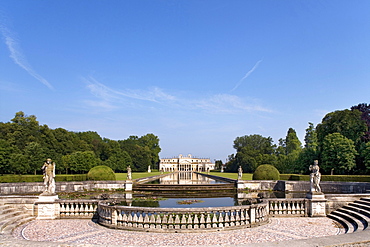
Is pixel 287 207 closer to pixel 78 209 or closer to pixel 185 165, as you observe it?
pixel 78 209

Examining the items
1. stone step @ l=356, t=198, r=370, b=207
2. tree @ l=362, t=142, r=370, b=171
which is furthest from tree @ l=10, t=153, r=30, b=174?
tree @ l=362, t=142, r=370, b=171

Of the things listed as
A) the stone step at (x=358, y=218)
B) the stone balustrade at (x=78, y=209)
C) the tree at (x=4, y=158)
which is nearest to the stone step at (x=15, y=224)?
the stone balustrade at (x=78, y=209)

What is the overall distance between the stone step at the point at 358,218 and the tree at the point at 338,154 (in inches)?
1005

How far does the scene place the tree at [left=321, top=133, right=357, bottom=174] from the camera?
118ft

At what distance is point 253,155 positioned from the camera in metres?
77.9

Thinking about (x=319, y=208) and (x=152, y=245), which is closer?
(x=152, y=245)

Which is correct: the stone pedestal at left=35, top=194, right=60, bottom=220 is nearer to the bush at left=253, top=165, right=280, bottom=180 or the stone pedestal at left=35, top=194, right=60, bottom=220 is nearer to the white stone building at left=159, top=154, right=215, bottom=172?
the bush at left=253, top=165, right=280, bottom=180

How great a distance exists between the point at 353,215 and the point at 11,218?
45.6 ft

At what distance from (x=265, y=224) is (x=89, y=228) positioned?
22.2ft

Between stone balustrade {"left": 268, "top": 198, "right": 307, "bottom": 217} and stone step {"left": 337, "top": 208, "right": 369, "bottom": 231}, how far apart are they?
166cm

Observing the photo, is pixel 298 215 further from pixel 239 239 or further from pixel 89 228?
pixel 89 228

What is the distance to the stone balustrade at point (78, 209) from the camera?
1322 centimetres

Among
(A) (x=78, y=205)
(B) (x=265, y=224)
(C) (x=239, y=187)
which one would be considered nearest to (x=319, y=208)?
(B) (x=265, y=224)

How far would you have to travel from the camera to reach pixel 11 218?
11.9 m
